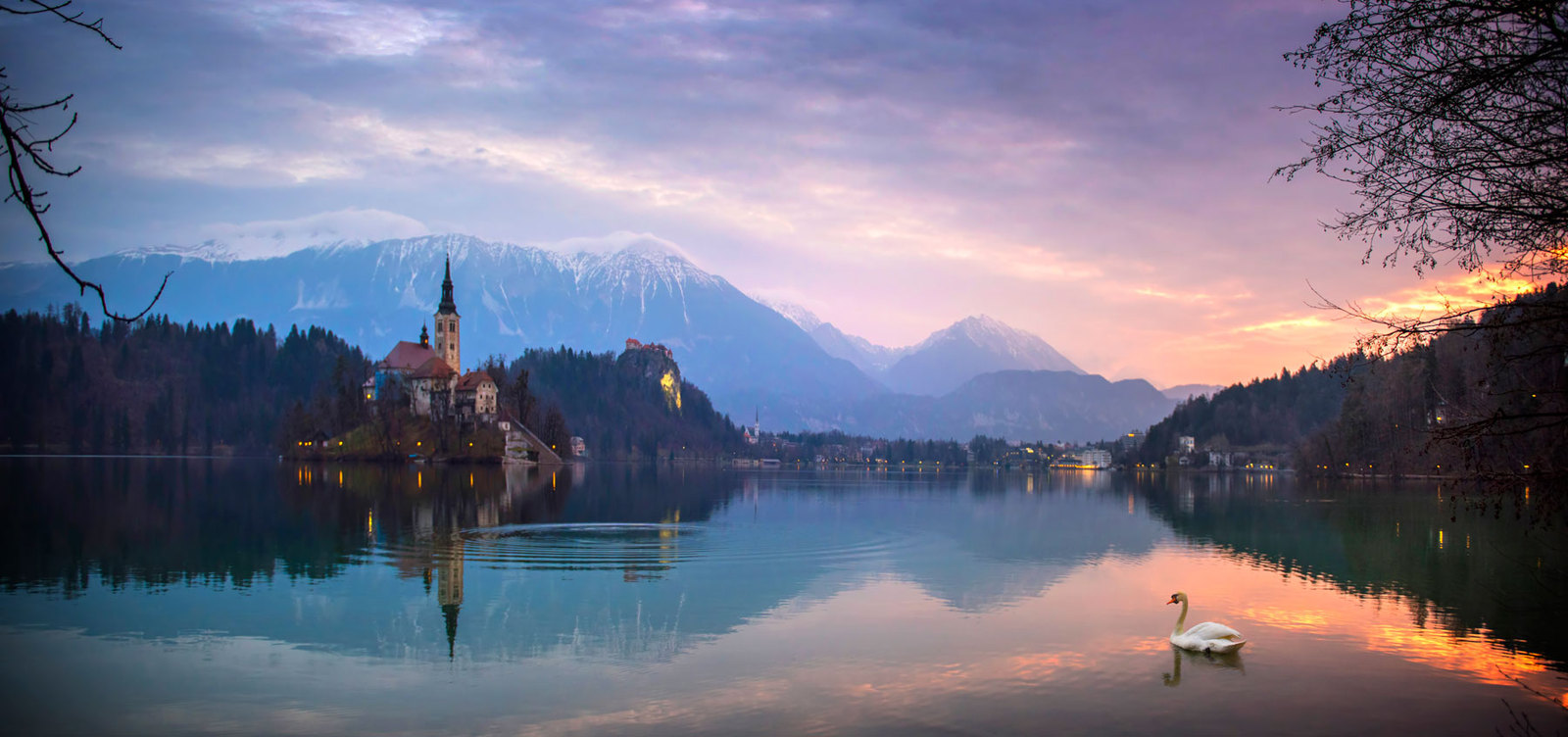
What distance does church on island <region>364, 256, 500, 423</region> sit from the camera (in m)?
161

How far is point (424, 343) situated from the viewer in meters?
191

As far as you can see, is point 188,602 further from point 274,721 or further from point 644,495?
point 644,495

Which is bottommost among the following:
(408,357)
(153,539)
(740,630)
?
(740,630)

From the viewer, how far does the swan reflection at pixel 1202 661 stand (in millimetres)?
18562

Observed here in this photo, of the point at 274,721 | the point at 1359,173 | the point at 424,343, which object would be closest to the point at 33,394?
the point at 424,343

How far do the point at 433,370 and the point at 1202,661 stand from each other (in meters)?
164

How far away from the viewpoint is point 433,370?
167375 mm

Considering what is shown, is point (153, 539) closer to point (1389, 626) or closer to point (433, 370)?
point (1389, 626)

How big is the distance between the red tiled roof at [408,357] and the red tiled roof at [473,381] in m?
14.4

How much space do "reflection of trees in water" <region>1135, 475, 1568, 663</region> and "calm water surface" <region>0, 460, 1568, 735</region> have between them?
23cm

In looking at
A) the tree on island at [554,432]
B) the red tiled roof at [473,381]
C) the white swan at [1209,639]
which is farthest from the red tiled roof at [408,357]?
the white swan at [1209,639]

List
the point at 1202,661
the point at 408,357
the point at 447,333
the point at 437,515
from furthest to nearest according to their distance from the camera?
1. the point at 408,357
2. the point at 447,333
3. the point at 437,515
4. the point at 1202,661

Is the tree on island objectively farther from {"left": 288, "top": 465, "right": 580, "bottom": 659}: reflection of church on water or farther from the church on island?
{"left": 288, "top": 465, "right": 580, "bottom": 659}: reflection of church on water

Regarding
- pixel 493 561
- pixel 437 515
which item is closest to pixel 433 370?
pixel 437 515
